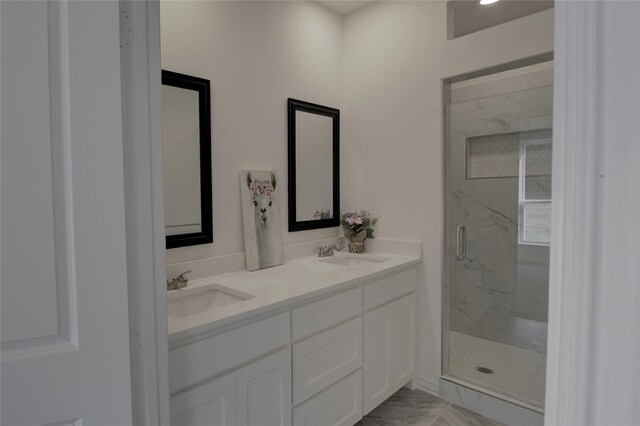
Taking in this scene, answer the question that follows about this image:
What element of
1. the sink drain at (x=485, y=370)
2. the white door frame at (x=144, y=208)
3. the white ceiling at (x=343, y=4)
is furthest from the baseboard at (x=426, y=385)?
the white ceiling at (x=343, y=4)

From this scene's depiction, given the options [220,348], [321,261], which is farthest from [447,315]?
[220,348]

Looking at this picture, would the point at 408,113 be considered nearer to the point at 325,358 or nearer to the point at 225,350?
the point at 325,358

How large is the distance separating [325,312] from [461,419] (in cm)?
120

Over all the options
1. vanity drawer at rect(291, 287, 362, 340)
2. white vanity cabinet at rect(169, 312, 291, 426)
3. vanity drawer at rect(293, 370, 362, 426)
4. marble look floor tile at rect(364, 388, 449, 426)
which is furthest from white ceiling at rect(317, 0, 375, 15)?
marble look floor tile at rect(364, 388, 449, 426)

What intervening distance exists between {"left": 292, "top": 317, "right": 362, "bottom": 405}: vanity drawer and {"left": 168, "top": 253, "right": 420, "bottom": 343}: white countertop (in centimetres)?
23

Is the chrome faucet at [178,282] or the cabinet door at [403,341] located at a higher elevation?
the chrome faucet at [178,282]

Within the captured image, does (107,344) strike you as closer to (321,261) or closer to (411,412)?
(321,261)

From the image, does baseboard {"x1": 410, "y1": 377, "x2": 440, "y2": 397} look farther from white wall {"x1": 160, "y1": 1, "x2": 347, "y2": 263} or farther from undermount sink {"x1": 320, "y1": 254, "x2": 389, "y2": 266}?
white wall {"x1": 160, "y1": 1, "x2": 347, "y2": 263}

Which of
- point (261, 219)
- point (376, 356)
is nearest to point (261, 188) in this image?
point (261, 219)

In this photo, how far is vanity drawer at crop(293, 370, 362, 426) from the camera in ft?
5.79

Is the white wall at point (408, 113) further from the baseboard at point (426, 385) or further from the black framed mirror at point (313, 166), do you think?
the black framed mirror at point (313, 166)

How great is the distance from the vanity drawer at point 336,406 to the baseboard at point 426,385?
0.67m

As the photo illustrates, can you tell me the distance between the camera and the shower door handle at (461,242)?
7.83 feet

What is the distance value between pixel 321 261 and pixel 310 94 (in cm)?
120
